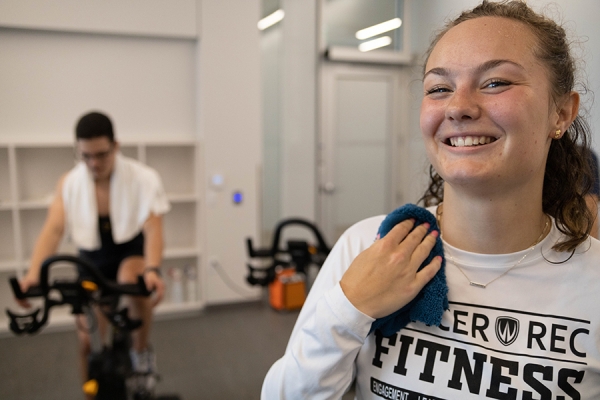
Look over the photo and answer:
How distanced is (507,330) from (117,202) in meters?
2.02

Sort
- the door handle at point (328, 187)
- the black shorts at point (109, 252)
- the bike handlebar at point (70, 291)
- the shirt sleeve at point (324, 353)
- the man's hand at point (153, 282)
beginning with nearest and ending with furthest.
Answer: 1. the shirt sleeve at point (324, 353)
2. the bike handlebar at point (70, 291)
3. the man's hand at point (153, 282)
4. the black shorts at point (109, 252)
5. the door handle at point (328, 187)

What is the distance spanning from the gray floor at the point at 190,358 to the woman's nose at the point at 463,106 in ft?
7.64

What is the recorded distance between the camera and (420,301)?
32.2 inches

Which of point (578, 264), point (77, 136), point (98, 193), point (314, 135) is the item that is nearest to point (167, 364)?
point (98, 193)

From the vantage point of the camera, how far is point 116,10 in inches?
126

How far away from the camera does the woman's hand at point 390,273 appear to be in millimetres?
774

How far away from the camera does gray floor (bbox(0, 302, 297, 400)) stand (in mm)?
2783

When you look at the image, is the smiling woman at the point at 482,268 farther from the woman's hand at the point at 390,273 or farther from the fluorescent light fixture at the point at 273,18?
the fluorescent light fixture at the point at 273,18

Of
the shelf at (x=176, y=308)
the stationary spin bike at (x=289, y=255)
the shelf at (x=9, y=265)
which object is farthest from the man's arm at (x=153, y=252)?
the shelf at (x=176, y=308)

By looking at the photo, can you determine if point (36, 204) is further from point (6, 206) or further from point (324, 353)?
point (324, 353)

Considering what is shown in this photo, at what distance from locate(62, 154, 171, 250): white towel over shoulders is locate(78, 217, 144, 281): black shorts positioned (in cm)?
4

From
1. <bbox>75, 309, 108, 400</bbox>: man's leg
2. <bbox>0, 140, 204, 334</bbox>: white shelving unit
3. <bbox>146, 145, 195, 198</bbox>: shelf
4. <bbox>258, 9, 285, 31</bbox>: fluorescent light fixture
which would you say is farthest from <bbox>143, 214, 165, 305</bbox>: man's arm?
<bbox>258, 9, 285, 31</bbox>: fluorescent light fixture

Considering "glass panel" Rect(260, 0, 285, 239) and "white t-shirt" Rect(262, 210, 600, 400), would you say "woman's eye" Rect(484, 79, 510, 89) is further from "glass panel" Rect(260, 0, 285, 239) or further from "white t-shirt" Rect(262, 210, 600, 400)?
"glass panel" Rect(260, 0, 285, 239)

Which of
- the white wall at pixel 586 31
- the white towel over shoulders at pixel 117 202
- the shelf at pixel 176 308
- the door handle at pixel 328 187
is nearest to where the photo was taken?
the white wall at pixel 586 31
